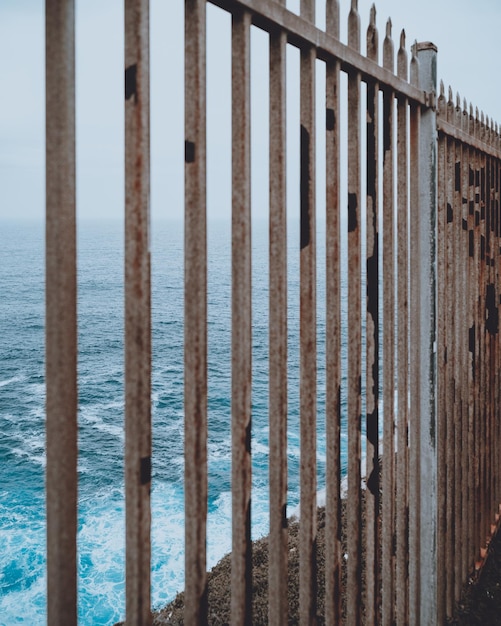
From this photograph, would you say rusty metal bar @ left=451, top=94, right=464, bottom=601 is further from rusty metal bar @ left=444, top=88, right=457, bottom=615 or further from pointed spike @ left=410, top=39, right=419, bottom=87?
pointed spike @ left=410, top=39, right=419, bottom=87

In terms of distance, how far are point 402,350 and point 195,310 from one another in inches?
55.7

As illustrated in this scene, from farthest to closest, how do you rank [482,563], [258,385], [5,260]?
[5,260], [258,385], [482,563]

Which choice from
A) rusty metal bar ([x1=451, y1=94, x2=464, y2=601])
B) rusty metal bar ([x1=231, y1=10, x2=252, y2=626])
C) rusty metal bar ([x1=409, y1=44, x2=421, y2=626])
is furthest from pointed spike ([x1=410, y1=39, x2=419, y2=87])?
rusty metal bar ([x1=231, y1=10, x2=252, y2=626])

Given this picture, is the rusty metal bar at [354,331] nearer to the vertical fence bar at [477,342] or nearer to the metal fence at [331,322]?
the metal fence at [331,322]

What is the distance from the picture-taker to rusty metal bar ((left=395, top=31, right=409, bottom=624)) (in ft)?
8.23

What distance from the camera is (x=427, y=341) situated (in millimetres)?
2750

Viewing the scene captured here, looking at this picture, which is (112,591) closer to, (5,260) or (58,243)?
(58,243)

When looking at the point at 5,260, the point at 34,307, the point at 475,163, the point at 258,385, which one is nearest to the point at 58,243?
the point at 475,163

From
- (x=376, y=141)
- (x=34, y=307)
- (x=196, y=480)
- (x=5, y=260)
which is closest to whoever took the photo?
(x=196, y=480)

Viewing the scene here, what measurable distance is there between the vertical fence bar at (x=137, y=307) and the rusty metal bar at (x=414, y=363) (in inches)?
67.2

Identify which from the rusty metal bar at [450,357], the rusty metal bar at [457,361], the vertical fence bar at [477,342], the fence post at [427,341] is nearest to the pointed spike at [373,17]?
the fence post at [427,341]

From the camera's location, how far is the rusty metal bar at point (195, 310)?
4.44 ft

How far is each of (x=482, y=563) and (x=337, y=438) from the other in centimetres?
253

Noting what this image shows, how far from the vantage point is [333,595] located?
2004mm
